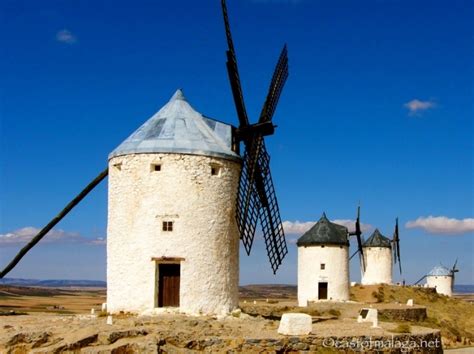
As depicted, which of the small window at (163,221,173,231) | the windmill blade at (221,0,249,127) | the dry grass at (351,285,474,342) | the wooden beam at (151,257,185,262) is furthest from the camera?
the dry grass at (351,285,474,342)

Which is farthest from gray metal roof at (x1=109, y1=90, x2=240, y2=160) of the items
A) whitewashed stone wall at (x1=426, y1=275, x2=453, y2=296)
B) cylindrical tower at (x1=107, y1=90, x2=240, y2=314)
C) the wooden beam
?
whitewashed stone wall at (x1=426, y1=275, x2=453, y2=296)

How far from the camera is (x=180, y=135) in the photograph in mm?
19203

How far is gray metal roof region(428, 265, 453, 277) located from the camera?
178 ft

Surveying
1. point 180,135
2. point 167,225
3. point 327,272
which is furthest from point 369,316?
point 327,272

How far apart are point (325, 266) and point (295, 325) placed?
19.6m

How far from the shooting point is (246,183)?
2011 cm

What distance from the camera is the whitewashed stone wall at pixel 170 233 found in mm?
18250

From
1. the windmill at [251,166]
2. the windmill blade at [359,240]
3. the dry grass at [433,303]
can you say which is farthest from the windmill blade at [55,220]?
the windmill blade at [359,240]

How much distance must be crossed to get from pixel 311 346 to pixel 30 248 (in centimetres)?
1078

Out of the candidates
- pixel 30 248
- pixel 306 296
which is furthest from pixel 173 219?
pixel 306 296

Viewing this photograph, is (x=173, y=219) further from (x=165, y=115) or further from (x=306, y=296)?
(x=306, y=296)

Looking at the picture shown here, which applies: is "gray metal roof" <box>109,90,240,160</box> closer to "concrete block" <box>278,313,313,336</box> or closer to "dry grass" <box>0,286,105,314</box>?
"concrete block" <box>278,313,313,336</box>

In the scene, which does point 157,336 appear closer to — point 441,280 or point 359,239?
point 359,239

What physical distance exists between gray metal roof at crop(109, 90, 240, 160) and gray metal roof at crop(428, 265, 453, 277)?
38523 mm
